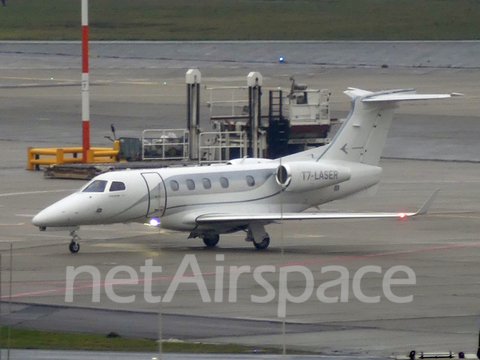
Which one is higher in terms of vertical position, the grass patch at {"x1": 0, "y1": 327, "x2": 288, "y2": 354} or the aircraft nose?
the aircraft nose

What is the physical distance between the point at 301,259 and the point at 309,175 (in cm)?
357

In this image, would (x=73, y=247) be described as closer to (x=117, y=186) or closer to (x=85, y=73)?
(x=117, y=186)

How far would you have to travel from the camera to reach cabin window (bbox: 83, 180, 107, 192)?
2626 centimetres

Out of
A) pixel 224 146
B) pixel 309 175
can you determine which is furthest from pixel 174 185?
pixel 224 146

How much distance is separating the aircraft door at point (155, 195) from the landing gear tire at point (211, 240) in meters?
1.64

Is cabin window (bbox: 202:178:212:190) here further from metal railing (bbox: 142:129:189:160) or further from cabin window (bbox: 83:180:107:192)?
metal railing (bbox: 142:129:189:160)

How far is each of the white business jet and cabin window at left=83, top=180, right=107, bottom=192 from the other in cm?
2

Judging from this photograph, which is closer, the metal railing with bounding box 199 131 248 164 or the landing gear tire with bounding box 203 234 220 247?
the landing gear tire with bounding box 203 234 220 247

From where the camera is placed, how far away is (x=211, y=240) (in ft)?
91.1

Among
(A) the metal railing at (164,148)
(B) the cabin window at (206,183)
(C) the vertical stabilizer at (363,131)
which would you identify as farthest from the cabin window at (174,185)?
(A) the metal railing at (164,148)
